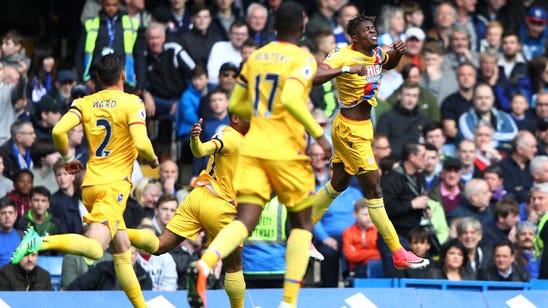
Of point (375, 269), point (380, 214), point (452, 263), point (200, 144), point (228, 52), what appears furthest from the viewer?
point (228, 52)

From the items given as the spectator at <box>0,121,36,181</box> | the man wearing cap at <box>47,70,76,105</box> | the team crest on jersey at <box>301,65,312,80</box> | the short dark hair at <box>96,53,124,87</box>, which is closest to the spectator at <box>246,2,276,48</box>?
the man wearing cap at <box>47,70,76,105</box>

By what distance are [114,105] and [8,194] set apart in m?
4.05

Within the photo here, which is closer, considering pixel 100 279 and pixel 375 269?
pixel 100 279

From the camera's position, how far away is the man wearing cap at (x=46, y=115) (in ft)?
59.5

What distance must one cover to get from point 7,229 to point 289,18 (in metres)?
5.38

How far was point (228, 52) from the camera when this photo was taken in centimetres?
1950

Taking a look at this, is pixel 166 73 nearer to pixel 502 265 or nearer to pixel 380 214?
pixel 502 265

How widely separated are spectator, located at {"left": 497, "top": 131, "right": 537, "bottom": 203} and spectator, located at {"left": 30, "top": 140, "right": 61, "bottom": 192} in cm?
589

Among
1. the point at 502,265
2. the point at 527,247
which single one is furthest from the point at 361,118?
the point at 527,247

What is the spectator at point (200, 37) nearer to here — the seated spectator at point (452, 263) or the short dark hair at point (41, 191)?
the short dark hair at point (41, 191)

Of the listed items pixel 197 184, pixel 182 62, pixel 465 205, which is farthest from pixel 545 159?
pixel 197 184

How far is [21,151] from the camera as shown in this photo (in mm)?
17781

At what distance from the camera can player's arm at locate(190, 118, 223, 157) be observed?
13.5m

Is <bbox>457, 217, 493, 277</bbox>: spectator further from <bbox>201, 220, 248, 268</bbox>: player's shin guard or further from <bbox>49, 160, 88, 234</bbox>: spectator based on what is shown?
<bbox>201, 220, 248, 268</bbox>: player's shin guard
